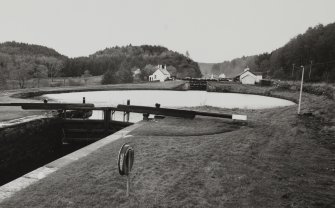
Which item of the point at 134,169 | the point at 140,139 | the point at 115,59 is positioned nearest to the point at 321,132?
the point at 140,139

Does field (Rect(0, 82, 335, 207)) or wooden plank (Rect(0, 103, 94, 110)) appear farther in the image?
wooden plank (Rect(0, 103, 94, 110))

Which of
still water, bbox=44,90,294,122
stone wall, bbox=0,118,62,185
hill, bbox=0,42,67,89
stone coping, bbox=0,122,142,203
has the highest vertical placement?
hill, bbox=0,42,67,89

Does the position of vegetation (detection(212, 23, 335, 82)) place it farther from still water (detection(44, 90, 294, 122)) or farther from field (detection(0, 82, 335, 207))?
field (detection(0, 82, 335, 207))

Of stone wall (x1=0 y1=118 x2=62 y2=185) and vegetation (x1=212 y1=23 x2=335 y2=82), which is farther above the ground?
vegetation (x1=212 y1=23 x2=335 y2=82)

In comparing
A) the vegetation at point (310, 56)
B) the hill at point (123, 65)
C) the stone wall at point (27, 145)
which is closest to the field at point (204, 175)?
the stone wall at point (27, 145)

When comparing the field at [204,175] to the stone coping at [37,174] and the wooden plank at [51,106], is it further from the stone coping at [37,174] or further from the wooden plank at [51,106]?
the wooden plank at [51,106]

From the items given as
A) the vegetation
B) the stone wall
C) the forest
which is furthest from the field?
the vegetation

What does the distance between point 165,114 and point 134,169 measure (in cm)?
1083

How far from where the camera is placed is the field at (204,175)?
21.5 feet

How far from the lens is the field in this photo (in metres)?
6.56

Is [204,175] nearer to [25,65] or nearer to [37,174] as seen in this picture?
[37,174]

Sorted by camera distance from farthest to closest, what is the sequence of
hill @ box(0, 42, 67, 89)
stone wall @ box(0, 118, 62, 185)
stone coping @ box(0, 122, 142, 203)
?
hill @ box(0, 42, 67, 89)
stone wall @ box(0, 118, 62, 185)
stone coping @ box(0, 122, 142, 203)

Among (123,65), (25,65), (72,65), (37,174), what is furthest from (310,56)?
(37,174)

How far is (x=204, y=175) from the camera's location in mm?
8070
